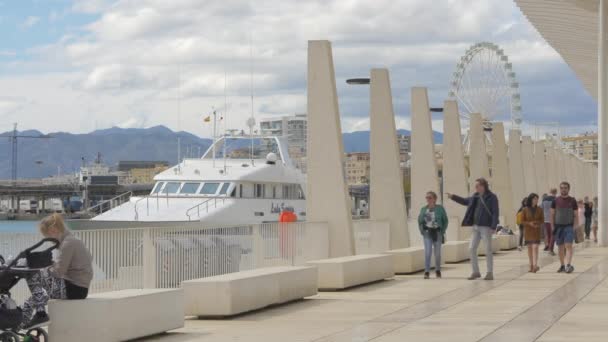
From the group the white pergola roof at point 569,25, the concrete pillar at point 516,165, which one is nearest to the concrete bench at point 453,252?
the white pergola roof at point 569,25

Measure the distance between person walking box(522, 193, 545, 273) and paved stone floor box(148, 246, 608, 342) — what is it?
162 cm

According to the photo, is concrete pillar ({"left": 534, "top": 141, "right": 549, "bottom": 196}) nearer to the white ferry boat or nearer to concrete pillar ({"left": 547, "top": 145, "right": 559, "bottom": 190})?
concrete pillar ({"left": 547, "top": 145, "right": 559, "bottom": 190})

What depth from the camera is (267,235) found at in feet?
60.7

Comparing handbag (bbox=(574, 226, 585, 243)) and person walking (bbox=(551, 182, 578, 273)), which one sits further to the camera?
handbag (bbox=(574, 226, 585, 243))

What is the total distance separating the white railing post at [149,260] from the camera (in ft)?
47.3

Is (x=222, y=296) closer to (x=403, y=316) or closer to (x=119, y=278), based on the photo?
(x=119, y=278)

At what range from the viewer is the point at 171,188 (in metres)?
46.9

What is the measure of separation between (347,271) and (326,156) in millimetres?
3575

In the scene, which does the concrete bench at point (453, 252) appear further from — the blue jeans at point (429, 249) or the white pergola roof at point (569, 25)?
the white pergola roof at point (569, 25)

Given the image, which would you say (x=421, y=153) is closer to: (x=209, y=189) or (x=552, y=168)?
(x=209, y=189)

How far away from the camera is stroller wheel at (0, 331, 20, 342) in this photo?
10.7m

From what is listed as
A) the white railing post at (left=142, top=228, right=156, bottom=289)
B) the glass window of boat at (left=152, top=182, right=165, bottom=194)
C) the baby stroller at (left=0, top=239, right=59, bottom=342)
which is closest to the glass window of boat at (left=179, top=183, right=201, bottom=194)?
the glass window of boat at (left=152, top=182, right=165, bottom=194)

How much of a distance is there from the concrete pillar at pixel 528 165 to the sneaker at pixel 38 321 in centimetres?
4462

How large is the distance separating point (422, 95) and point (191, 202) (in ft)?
60.6
